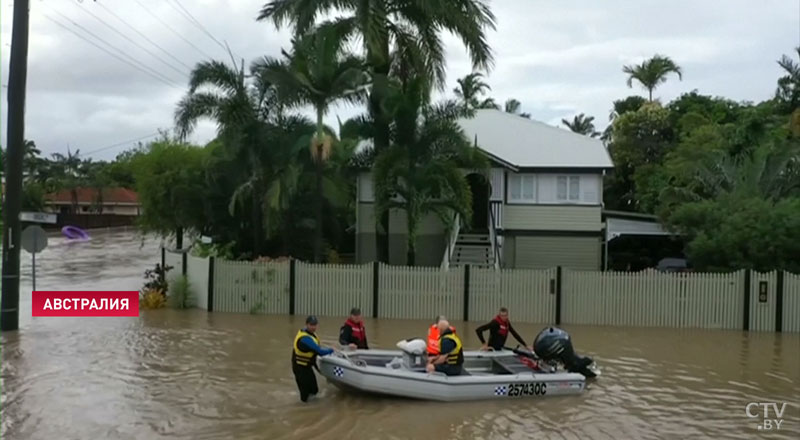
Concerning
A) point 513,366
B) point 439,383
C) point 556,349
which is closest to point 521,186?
point 513,366

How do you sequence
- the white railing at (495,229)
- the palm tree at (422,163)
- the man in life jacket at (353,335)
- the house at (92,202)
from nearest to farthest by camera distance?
the man in life jacket at (353,335) → the palm tree at (422,163) → the white railing at (495,229) → the house at (92,202)

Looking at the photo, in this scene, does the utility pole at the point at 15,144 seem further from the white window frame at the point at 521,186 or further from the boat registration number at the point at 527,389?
the white window frame at the point at 521,186

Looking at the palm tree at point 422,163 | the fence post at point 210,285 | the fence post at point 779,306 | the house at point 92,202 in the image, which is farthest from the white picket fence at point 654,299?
the house at point 92,202

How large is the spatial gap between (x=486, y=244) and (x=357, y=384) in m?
15.5

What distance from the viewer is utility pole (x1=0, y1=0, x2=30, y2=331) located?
16.0m

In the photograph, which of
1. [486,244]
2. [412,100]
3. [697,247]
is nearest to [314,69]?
[412,100]

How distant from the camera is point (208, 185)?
25.6 meters

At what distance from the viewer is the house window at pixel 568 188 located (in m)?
25.5

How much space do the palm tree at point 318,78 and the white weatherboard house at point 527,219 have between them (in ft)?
16.6

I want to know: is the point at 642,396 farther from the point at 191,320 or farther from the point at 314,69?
the point at 314,69

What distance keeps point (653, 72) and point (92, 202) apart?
61.2 meters

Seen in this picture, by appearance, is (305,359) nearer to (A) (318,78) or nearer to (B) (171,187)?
(A) (318,78)

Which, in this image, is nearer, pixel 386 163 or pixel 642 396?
pixel 642 396

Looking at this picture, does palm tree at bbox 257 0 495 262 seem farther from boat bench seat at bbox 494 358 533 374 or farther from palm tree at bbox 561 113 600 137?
palm tree at bbox 561 113 600 137
